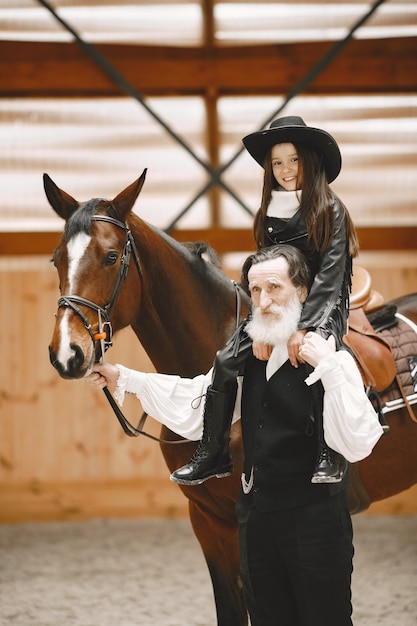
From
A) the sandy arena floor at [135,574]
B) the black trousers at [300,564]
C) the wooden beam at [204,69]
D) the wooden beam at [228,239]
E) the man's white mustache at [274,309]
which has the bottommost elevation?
the sandy arena floor at [135,574]

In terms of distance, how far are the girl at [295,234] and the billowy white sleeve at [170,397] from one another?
0.07 meters

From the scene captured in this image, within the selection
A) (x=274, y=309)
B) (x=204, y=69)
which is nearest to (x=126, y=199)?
(x=274, y=309)

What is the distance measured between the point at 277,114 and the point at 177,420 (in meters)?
4.00

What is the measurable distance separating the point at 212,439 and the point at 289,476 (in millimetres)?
255

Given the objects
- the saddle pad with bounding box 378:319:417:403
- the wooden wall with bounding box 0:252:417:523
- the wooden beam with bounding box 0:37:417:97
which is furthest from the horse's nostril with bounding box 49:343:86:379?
the wooden beam with bounding box 0:37:417:97

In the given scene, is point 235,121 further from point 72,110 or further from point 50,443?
point 50,443

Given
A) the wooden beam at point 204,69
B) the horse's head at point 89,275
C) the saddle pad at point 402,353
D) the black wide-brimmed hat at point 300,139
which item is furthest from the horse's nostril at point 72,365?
the wooden beam at point 204,69

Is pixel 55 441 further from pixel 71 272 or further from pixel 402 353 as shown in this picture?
pixel 71 272

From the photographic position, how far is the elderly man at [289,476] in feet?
5.21

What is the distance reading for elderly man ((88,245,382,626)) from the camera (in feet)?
5.21

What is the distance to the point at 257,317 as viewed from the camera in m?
1.72

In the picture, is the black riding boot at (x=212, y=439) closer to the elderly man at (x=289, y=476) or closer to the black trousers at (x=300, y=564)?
the elderly man at (x=289, y=476)

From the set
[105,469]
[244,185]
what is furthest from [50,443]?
[244,185]

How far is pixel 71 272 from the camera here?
78.0 inches
